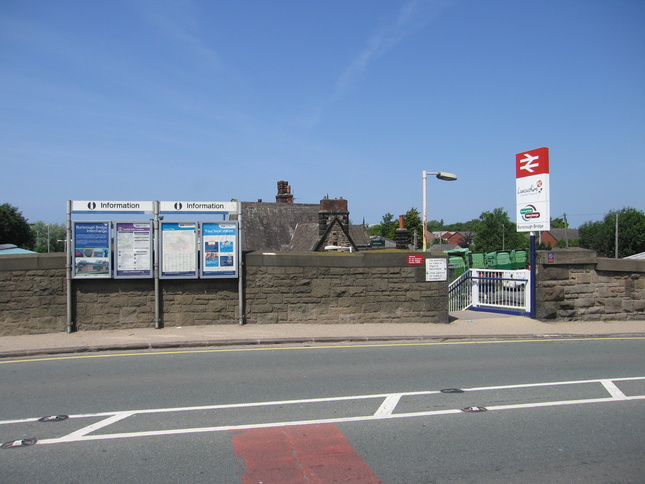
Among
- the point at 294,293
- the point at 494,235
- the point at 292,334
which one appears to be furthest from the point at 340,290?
the point at 494,235

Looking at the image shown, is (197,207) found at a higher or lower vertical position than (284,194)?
lower

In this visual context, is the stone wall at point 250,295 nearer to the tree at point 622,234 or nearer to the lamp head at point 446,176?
the lamp head at point 446,176

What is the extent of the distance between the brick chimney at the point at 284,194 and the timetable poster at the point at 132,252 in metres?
29.5

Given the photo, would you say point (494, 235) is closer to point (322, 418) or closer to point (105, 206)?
point (105, 206)

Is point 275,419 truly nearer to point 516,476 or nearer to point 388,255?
point 516,476

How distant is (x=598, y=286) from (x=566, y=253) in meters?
1.35

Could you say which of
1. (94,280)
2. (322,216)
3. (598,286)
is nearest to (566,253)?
(598,286)

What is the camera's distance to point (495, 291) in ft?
52.0

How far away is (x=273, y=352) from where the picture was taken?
33.0ft

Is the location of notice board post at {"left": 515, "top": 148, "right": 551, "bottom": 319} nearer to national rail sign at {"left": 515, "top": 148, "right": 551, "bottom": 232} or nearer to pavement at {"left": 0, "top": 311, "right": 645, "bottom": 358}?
national rail sign at {"left": 515, "top": 148, "right": 551, "bottom": 232}

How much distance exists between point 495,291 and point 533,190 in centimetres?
316

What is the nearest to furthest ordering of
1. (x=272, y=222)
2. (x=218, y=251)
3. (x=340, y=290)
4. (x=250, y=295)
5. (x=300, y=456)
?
(x=300, y=456) → (x=218, y=251) → (x=250, y=295) → (x=340, y=290) → (x=272, y=222)

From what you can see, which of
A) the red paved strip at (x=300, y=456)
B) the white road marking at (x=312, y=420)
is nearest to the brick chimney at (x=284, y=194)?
the white road marking at (x=312, y=420)

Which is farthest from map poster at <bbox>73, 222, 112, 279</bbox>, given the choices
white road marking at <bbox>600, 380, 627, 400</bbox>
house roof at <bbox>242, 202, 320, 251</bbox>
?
house roof at <bbox>242, 202, 320, 251</bbox>
